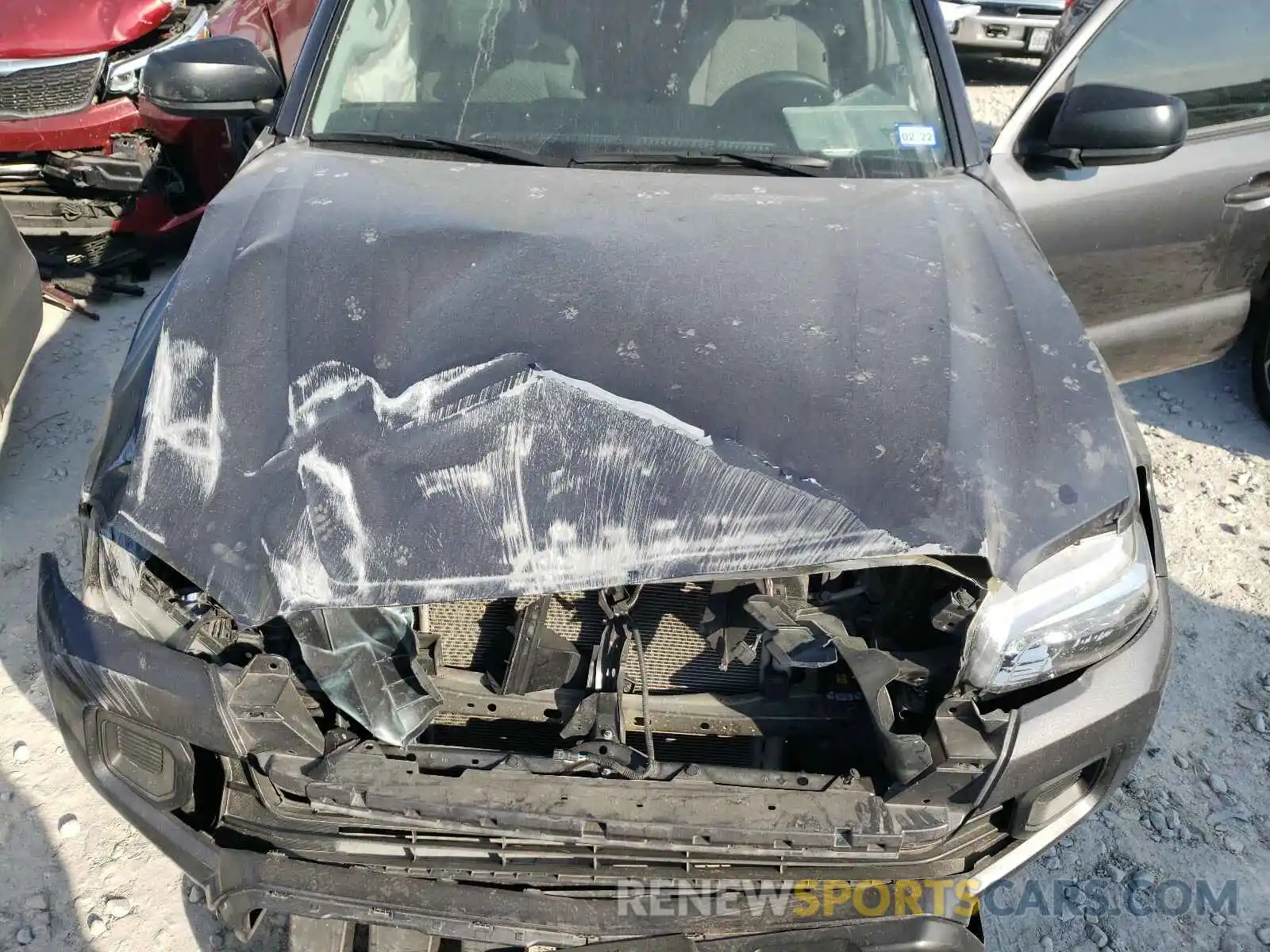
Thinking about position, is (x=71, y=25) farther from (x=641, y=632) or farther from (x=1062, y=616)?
(x=1062, y=616)

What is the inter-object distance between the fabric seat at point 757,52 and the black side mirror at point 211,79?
1.25m

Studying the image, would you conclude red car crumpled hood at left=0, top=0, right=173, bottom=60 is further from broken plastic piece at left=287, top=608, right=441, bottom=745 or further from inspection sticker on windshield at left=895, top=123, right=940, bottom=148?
broken plastic piece at left=287, top=608, right=441, bottom=745

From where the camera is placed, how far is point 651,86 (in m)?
2.82

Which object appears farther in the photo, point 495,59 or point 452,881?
point 495,59

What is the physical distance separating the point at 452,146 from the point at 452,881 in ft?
5.84

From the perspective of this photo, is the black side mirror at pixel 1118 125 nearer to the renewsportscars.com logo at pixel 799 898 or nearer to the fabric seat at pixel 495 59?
the fabric seat at pixel 495 59

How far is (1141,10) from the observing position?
11.9ft

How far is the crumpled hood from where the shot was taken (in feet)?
5.98

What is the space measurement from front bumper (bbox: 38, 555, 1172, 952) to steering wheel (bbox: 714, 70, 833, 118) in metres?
1.58

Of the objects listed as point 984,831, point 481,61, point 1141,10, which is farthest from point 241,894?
point 1141,10

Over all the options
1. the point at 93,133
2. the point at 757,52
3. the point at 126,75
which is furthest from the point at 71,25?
the point at 757,52

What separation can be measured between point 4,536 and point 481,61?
88.1 inches

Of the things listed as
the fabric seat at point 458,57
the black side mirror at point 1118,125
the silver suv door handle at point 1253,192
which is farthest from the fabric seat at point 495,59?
the silver suv door handle at point 1253,192

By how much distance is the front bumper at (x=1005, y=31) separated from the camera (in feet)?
23.6
